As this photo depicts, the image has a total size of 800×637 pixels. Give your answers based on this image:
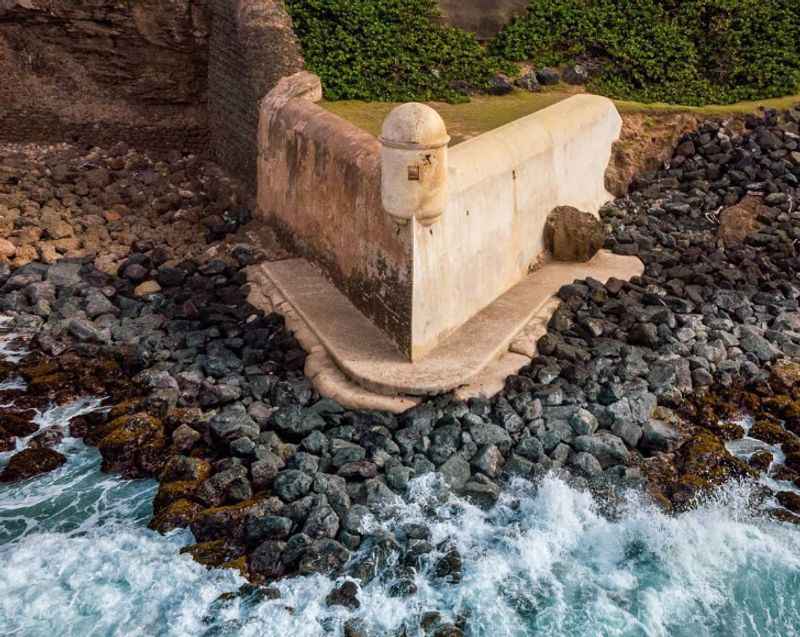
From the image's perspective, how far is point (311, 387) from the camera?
810cm

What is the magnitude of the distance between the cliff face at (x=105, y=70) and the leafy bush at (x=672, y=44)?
471 cm

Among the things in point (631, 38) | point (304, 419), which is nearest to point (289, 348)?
point (304, 419)

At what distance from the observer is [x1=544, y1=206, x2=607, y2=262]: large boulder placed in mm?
10266

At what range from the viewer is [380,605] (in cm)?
604

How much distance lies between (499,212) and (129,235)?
474cm

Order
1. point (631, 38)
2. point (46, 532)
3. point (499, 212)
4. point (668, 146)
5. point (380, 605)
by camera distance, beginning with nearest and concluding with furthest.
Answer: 1. point (380, 605)
2. point (46, 532)
3. point (499, 212)
4. point (668, 146)
5. point (631, 38)

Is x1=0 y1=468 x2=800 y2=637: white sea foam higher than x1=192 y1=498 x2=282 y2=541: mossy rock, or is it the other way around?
x1=192 y1=498 x2=282 y2=541: mossy rock

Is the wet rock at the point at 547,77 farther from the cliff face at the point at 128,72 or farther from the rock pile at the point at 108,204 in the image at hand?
the rock pile at the point at 108,204

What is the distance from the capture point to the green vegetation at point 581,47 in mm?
12062

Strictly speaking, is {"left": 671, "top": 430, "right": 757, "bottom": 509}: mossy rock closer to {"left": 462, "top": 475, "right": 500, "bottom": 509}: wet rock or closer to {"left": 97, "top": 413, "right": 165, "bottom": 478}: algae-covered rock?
{"left": 462, "top": 475, "right": 500, "bottom": 509}: wet rock

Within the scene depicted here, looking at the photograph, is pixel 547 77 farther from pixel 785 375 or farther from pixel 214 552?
pixel 214 552

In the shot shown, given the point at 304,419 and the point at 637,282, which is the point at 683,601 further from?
the point at 637,282

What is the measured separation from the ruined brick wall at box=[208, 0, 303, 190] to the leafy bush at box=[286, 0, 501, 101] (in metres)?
0.41

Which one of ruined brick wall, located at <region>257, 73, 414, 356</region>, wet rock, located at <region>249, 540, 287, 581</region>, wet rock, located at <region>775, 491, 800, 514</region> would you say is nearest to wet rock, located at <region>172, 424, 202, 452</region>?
wet rock, located at <region>249, 540, 287, 581</region>
